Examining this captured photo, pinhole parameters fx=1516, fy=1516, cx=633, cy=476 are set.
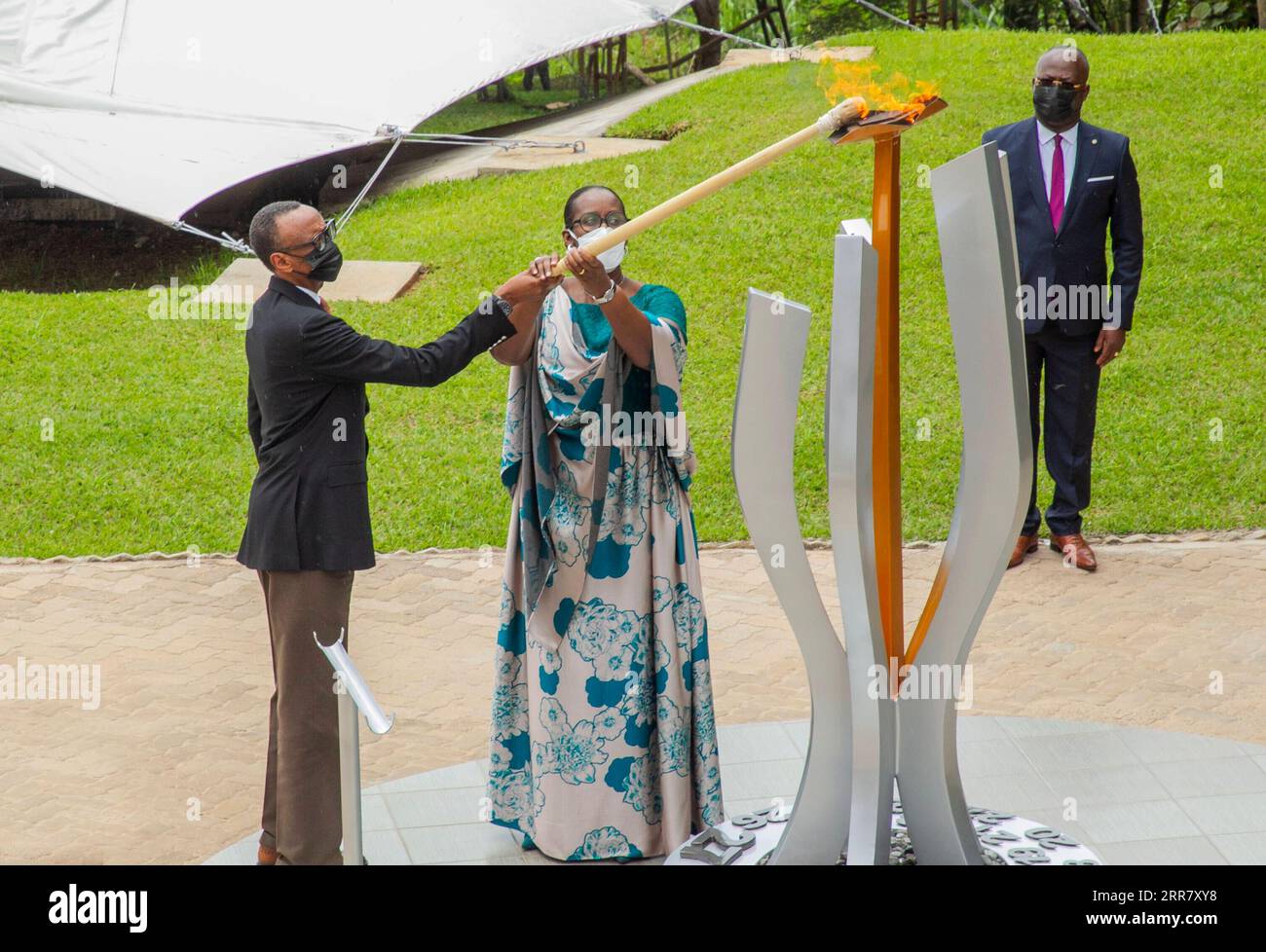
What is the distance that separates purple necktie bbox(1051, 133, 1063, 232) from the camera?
21.5 ft

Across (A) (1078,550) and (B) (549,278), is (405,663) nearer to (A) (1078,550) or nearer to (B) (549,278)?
(B) (549,278)

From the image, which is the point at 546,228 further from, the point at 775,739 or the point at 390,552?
the point at 775,739

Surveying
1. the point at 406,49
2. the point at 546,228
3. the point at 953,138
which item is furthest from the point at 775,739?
the point at 406,49

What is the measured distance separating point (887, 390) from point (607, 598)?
41.6 inches

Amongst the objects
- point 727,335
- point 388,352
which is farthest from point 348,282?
point 388,352

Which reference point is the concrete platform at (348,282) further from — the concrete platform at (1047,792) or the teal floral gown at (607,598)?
the teal floral gown at (607,598)

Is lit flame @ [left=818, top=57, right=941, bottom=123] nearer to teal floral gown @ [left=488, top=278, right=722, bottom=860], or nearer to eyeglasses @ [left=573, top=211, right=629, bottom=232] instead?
eyeglasses @ [left=573, top=211, right=629, bottom=232]

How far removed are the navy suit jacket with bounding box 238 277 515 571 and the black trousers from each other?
3362 mm

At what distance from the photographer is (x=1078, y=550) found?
7.02 metres

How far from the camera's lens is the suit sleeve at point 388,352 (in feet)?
13.0

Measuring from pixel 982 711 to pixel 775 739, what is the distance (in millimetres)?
821

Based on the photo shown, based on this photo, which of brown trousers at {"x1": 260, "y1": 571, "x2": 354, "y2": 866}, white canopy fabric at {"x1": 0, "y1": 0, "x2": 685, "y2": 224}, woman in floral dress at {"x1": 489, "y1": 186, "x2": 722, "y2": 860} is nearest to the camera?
brown trousers at {"x1": 260, "y1": 571, "x2": 354, "y2": 866}

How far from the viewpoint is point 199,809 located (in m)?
5.03

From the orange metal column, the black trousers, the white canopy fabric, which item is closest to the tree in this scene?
the white canopy fabric
